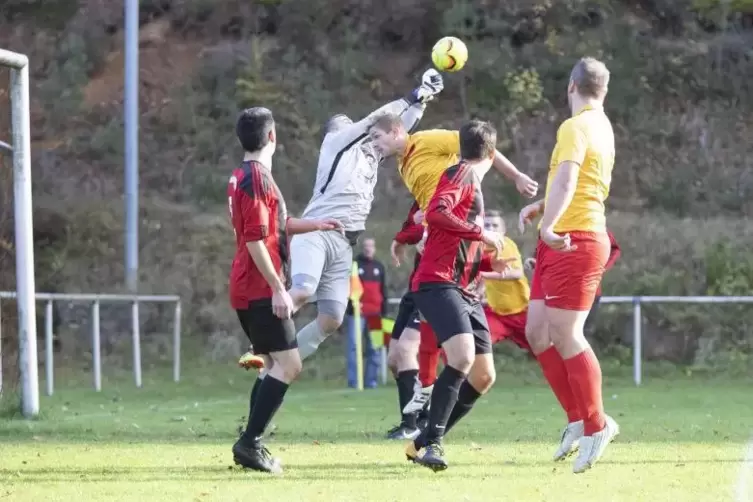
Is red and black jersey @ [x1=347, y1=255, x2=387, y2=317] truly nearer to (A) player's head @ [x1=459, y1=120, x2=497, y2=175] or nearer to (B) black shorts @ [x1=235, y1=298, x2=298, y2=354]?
(A) player's head @ [x1=459, y1=120, x2=497, y2=175]

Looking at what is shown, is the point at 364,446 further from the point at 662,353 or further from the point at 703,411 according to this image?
the point at 662,353

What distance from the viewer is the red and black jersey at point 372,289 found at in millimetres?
20875

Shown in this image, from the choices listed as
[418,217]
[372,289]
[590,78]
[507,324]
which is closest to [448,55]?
[418,217]

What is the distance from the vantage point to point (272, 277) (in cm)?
774

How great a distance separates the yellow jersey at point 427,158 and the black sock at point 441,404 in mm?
1868

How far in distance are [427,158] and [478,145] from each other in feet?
4.41

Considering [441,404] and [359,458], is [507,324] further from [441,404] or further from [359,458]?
[441,404]

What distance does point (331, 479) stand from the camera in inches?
303

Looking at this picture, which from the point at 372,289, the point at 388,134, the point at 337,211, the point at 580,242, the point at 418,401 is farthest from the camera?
the point at 372,289

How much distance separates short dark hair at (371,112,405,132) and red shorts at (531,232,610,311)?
203 cm

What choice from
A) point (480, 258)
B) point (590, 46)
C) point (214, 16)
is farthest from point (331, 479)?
point (214, 16)

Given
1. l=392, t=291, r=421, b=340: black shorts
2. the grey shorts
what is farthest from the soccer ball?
l=392, t=291, r=421, b=340: black shorts

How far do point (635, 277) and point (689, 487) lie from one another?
1642 cm

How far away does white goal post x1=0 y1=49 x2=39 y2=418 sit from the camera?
11.8 m
